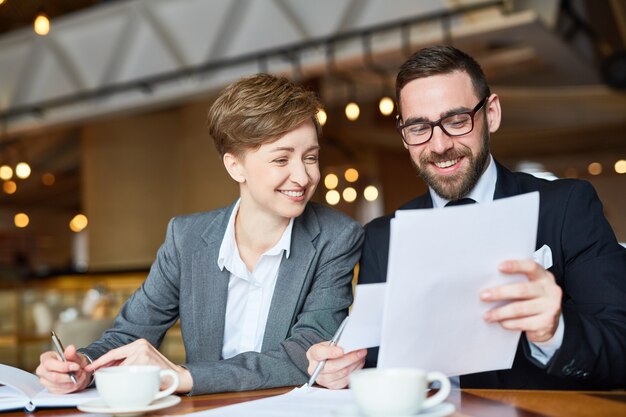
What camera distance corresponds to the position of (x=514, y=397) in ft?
4.18

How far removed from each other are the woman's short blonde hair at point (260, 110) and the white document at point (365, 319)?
0.61 m

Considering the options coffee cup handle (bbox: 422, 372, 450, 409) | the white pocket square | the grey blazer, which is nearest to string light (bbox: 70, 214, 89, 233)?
the grey blazer

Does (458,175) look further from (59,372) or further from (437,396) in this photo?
(59,372)

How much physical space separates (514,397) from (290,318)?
27.3 inches

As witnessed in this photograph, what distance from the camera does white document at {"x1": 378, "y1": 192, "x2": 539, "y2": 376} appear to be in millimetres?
1081

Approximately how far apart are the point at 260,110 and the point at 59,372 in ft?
2.49

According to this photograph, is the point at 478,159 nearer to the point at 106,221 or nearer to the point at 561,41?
the point at 561,41

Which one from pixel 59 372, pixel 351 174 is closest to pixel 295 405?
pixel 59 372

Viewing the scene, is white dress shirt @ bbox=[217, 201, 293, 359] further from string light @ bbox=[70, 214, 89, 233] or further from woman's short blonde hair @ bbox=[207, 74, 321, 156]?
string light @ bbox=[70, 214, 89, 233]

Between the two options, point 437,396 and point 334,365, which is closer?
point 437,396

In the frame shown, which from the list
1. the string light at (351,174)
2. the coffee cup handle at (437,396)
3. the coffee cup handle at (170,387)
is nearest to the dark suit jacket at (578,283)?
the coffee cup handle at (437,396)

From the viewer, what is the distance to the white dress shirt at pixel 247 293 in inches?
74.3

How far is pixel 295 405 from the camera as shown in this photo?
127 centimetres

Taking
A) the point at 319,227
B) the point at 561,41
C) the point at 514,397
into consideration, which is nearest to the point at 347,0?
the point at 561,41
